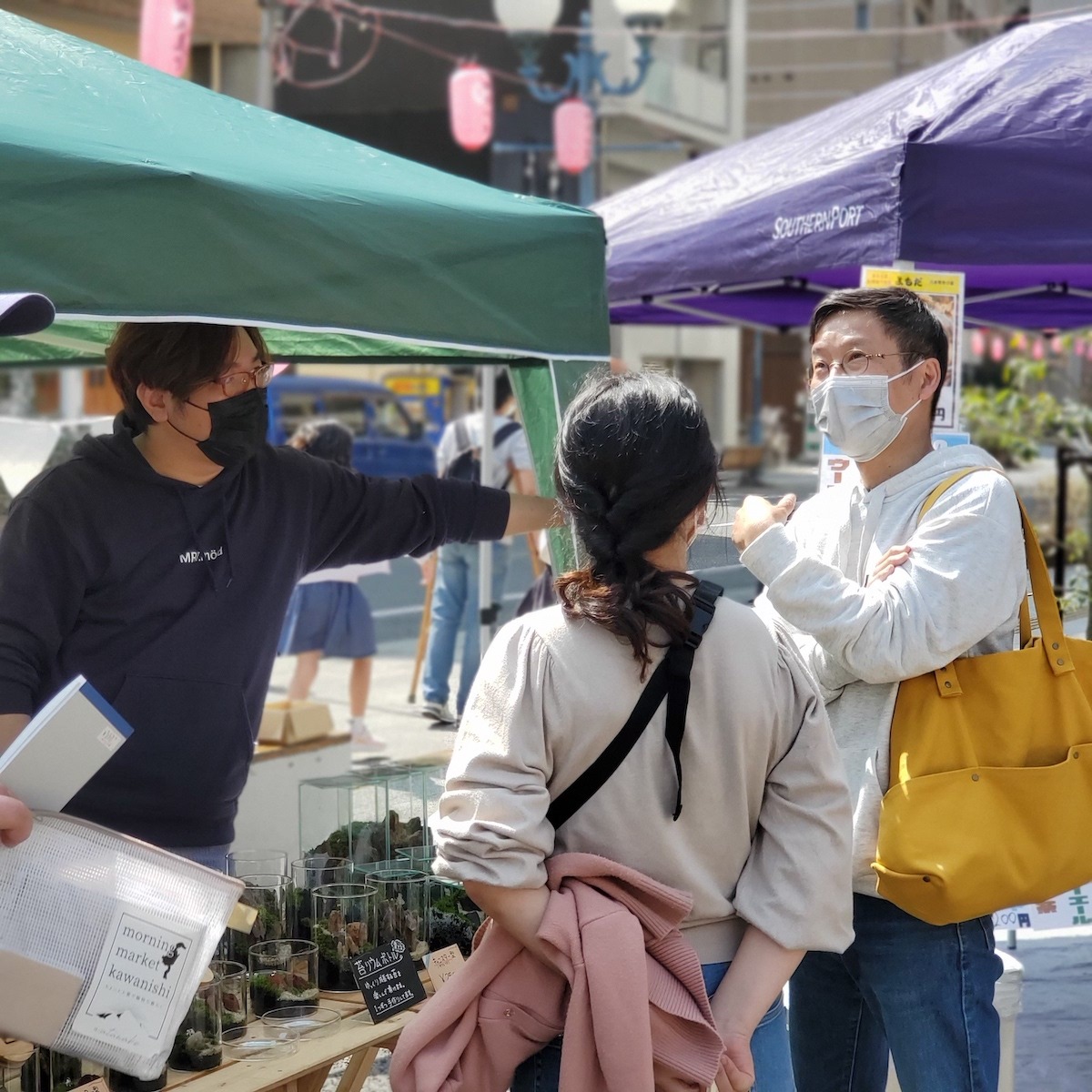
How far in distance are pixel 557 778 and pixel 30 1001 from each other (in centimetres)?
72

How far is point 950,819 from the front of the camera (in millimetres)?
2141

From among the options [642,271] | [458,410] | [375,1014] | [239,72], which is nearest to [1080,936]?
[642,271]

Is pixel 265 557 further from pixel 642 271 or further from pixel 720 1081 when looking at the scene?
pixel 642 271

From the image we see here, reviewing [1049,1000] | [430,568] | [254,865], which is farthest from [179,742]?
[430,568]

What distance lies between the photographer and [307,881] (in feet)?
8.24

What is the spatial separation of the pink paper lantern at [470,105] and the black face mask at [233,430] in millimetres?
13626

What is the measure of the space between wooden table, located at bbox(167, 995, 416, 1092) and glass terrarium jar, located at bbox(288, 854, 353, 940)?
0.15 m

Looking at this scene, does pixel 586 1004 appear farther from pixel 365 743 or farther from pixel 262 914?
pixel 365 743

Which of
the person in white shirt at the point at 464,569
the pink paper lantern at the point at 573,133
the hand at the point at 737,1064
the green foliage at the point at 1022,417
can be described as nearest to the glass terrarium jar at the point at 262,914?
the hand at the point at 737,1064

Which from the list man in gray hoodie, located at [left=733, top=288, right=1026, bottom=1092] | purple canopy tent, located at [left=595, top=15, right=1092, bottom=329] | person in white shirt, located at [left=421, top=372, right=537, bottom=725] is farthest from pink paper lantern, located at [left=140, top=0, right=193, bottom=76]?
man in gray hoodie, located at [left=733, top=288, right=1026, bottom=1092]

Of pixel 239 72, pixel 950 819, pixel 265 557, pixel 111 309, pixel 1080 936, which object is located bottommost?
pixel 1080 936

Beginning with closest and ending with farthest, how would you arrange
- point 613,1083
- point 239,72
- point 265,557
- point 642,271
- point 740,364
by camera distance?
point 613,1083 → point 265,557 → point 642,271 → point 239,72 → point 740,364

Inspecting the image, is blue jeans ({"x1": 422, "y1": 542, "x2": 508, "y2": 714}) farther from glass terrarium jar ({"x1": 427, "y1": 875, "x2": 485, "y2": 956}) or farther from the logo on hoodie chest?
the logo on hoodie chest

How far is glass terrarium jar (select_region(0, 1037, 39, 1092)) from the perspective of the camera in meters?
1.94
